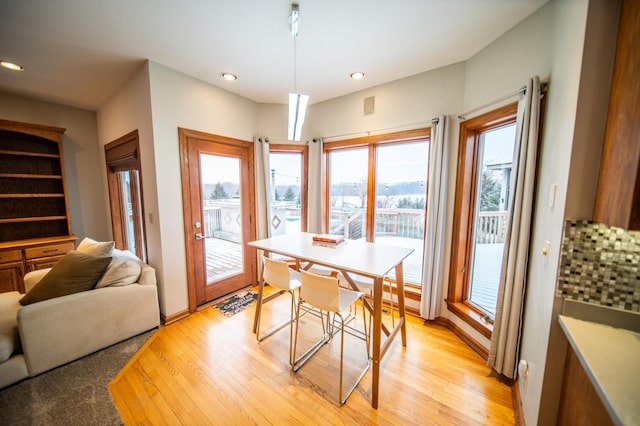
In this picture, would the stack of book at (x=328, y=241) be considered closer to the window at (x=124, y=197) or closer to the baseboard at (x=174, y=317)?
the baseboard at (x=174, y=317)

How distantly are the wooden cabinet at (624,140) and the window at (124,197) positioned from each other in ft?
13.5

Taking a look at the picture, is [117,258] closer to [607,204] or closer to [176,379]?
[176,379]

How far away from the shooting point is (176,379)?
1788 millimetres

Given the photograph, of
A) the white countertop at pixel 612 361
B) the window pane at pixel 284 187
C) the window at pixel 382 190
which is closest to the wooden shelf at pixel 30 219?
the window pane at pixel 284 187

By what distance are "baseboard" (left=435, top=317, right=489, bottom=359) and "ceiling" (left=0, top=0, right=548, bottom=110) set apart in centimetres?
276

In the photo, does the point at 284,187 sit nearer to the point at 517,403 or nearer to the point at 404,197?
the point at 404,197

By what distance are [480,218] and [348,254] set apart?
153 cm

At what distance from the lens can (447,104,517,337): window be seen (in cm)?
209

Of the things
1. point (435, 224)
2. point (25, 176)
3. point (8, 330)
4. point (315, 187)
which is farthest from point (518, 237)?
point (25, 176)

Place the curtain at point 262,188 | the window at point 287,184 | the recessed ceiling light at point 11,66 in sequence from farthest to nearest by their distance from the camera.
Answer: the window at point 287,184
the curtain at point 262,188
the recessed ceiling light at point 11,66

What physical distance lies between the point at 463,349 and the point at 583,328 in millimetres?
1408

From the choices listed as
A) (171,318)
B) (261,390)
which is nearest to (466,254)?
(261,390)

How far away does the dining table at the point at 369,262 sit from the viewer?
61.4 inches

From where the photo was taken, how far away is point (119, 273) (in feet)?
7.22
